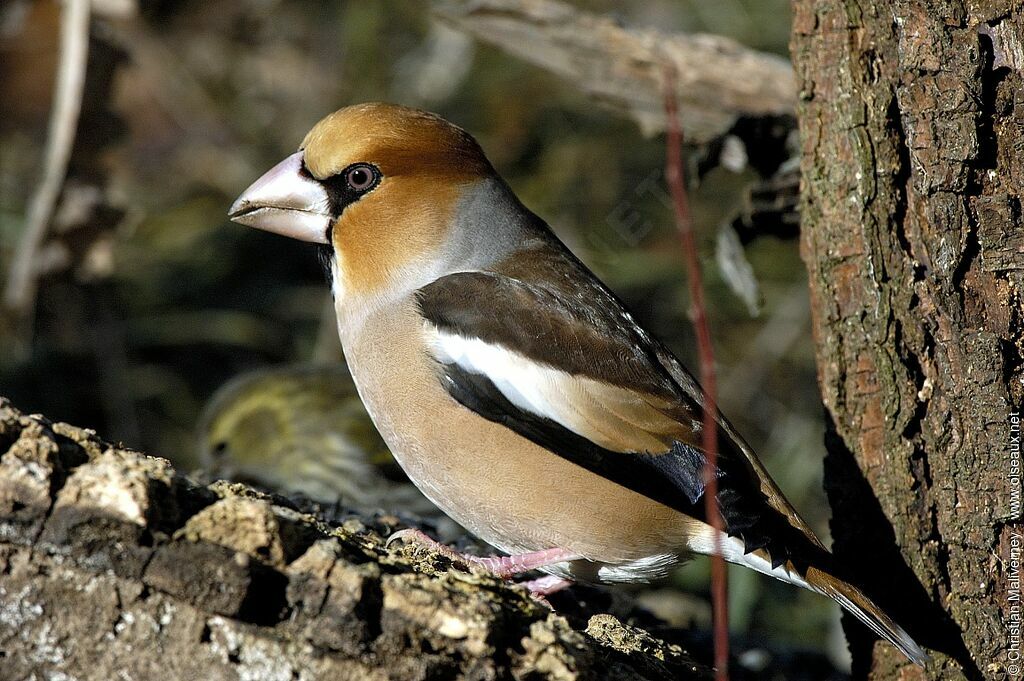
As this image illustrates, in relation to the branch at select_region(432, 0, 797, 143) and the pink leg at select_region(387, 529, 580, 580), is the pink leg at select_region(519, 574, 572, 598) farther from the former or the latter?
the branch at select_region(432, 0, 797, 143)

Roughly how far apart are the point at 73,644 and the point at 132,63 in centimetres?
425

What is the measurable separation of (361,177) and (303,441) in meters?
2.19

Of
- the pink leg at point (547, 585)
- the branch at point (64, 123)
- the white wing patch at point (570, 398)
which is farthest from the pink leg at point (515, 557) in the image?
the branch at point (64, 123)

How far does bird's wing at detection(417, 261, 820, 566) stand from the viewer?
2918mm

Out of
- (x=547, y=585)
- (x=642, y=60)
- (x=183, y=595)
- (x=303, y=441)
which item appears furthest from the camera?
(x=303, y=441)

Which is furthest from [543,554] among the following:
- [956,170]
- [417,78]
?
[417,78]

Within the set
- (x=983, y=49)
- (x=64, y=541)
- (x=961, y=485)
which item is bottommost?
(x=64, y=541)

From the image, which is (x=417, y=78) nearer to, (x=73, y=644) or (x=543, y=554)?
(x=543, y=554)

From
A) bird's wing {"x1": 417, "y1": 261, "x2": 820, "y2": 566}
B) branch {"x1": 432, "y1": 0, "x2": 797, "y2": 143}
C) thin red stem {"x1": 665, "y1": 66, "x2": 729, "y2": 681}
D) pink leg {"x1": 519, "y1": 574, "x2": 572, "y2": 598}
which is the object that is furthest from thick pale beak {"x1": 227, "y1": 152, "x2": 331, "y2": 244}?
branch {"x1": 432, "y1": 0, "x2": 797, "y2": 143}

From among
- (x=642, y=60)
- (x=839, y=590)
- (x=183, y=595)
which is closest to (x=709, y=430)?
(x=839, y=590)

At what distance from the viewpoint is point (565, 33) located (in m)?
4.74

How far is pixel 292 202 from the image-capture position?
346cm

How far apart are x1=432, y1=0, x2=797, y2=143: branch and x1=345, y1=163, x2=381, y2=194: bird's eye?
160 cm

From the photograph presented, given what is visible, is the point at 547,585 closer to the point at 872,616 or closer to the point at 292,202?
the point at 872,616
